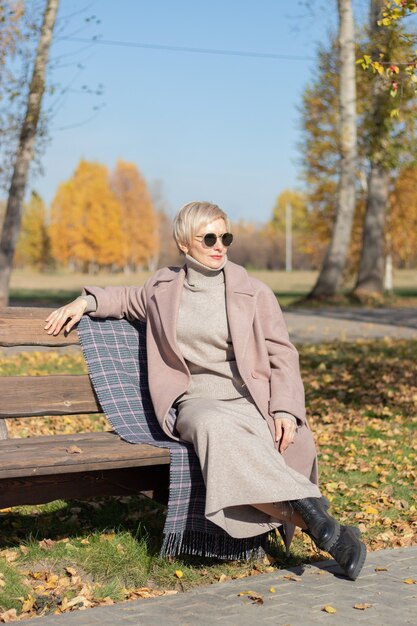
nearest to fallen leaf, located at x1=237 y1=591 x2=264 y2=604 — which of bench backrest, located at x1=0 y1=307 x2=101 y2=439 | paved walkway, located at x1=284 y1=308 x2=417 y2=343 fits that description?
bench backrest, located at x1=0 y1=307 x2=101 y2=439

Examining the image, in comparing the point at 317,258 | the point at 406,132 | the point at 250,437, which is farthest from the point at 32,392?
the point at 317,258

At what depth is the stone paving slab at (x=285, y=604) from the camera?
3.63m

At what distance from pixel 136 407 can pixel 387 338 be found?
11062 millimetres

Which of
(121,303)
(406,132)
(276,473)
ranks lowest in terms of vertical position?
(276,473)

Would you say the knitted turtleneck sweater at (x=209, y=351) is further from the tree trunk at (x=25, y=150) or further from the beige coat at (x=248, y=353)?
the tree trunk at (x=25, y=150)

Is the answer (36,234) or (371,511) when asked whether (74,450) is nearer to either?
(371,511)

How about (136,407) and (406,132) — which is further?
(406,132)

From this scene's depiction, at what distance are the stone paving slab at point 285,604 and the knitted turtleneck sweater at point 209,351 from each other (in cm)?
90

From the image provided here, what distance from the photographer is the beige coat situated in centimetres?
445

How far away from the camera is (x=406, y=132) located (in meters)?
24.4

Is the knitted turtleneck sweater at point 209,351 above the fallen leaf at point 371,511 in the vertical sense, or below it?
above

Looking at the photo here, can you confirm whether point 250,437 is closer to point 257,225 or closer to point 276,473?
point 276,473

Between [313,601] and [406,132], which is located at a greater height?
[406,132]

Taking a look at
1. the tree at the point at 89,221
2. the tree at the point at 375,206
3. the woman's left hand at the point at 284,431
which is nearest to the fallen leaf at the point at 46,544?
the woman's left hand at the point at 284,431
